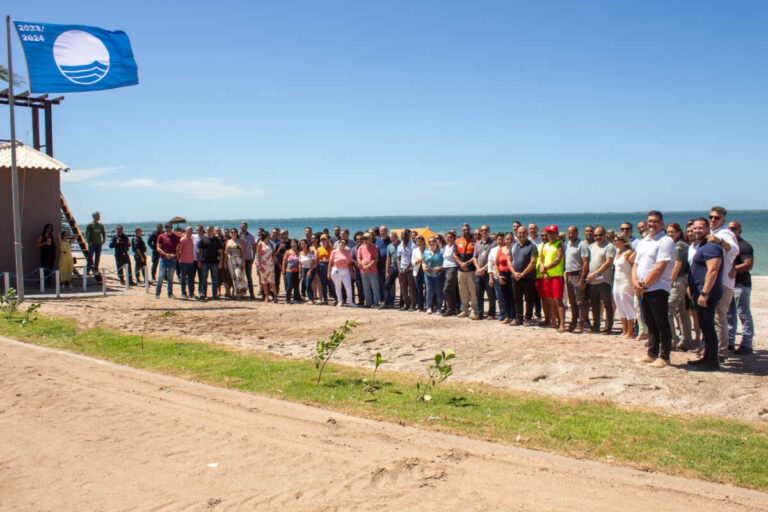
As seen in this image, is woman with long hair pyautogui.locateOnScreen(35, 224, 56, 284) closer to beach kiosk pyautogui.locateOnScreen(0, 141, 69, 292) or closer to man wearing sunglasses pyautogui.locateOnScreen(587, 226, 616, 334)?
beach kiosk pyautogui.locateOnScreen(0, 141, 69, 292)

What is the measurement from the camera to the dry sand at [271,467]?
403cm

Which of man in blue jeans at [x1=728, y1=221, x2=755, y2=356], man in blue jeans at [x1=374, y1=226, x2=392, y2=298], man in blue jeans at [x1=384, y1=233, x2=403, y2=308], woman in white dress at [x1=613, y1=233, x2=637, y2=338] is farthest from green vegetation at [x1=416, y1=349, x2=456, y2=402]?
man in blue jeans at [x1=374, y1=226, x2=392, y2=298]

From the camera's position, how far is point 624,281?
9273 mm

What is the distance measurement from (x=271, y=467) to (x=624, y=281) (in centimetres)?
682

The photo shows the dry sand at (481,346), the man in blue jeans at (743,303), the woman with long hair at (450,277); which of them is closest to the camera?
the dry sand at (481,346)

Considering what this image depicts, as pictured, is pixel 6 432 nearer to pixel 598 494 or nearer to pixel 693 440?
pixel 598 494

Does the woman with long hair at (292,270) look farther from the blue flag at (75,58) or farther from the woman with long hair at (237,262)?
the blue flag at (75,58)

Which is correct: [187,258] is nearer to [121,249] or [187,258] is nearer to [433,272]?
[121,249]

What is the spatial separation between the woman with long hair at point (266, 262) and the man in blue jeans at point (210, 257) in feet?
3.93

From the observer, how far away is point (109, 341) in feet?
31.7

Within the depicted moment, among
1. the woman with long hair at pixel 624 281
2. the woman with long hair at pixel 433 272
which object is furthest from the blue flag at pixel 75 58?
the woman with long hair at pixel 624 281

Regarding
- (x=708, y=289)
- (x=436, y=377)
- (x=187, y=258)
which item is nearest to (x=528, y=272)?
(x=708, y=289)

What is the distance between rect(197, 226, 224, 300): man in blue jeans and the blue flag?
14.1 feet

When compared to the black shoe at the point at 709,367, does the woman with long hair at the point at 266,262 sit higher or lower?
higher
